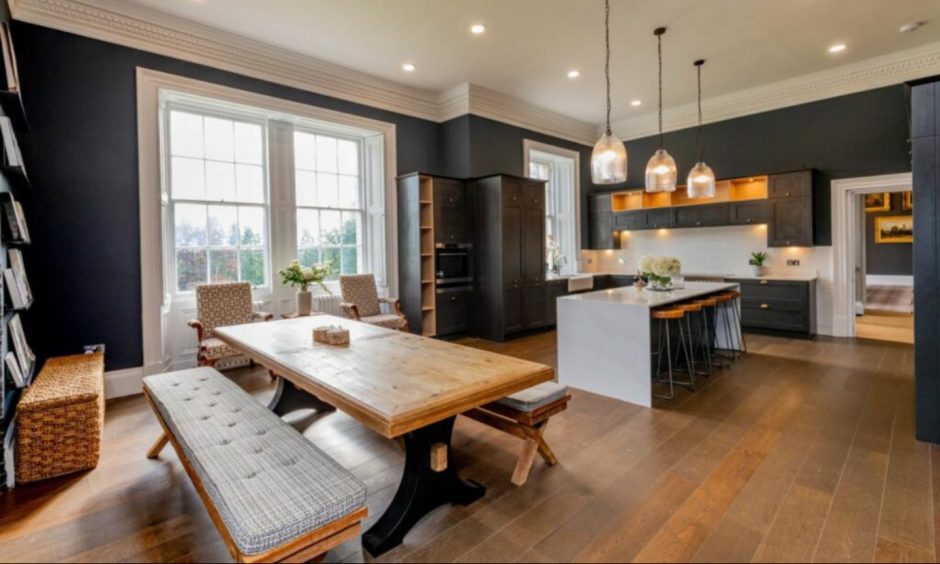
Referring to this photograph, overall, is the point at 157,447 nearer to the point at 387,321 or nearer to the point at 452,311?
the point at 387,321

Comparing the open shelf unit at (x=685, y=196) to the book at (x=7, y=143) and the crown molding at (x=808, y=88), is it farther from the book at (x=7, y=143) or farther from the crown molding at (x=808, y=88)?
the book at (x=7, y=143)

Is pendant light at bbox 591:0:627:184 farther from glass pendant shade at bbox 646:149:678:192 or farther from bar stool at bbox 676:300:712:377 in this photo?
bar stool at bbox 676:300:712:377

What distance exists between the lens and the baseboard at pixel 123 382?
385 centimetres

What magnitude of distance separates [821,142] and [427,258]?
545 cm

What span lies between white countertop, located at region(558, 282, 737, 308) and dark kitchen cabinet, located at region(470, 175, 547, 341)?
1.74m

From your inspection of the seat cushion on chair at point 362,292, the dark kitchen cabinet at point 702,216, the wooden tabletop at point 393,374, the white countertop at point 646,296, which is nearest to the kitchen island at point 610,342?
the white countertop at point 646,296

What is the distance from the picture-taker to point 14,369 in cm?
261

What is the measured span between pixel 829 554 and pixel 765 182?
19.6 feet

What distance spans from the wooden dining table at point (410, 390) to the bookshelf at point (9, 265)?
1267mm

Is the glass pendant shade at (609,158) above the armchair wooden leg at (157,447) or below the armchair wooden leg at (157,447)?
above

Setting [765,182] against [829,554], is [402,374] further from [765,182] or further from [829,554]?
[765,182]

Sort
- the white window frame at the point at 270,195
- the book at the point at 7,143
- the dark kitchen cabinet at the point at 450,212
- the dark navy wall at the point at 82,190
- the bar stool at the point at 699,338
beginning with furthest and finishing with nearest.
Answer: the dark kitchen cabinet at the point at 450,212
the bar stool at the point at 699,338
the white window frame at the point at 270,195
the dark navy wall at the point at 82,190
the book at the point at 7,143

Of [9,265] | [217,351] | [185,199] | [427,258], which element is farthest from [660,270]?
[9,265]

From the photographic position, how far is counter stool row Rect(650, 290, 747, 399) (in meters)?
3.89
